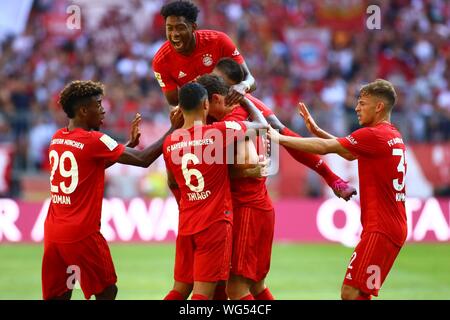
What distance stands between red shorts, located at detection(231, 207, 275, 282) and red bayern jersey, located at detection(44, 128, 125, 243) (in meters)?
1.30

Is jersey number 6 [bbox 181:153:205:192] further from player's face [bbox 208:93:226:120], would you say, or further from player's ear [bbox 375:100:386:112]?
player's ear [bbox 375:100:386:112]

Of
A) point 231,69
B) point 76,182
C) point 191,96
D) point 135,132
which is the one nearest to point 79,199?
point 76,182

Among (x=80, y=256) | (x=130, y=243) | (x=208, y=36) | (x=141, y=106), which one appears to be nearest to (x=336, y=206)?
(x=130, y=243)

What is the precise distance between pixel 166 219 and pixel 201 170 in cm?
976

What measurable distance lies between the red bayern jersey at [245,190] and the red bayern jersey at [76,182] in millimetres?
1141

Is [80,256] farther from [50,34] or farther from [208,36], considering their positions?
[50,34]

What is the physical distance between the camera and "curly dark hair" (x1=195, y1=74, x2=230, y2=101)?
8.87 metres

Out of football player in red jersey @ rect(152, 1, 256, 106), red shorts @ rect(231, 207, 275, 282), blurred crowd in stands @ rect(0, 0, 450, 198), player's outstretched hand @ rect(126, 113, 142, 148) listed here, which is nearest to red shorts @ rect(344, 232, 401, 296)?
red shorts @ rect(231, 207, 275, 282)

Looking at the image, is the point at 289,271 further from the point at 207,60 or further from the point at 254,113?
the point at 254,113

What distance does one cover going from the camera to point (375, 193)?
30.1ft

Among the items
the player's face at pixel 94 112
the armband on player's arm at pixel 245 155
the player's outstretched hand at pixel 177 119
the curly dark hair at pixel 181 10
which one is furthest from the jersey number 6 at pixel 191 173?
the curly dark hair at pixel 181 10

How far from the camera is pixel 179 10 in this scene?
9570 mm

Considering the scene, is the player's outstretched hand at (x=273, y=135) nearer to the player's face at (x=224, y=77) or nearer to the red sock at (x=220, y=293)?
the player's face at (x=224, y=77)

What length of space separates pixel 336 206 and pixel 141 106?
563 cm
